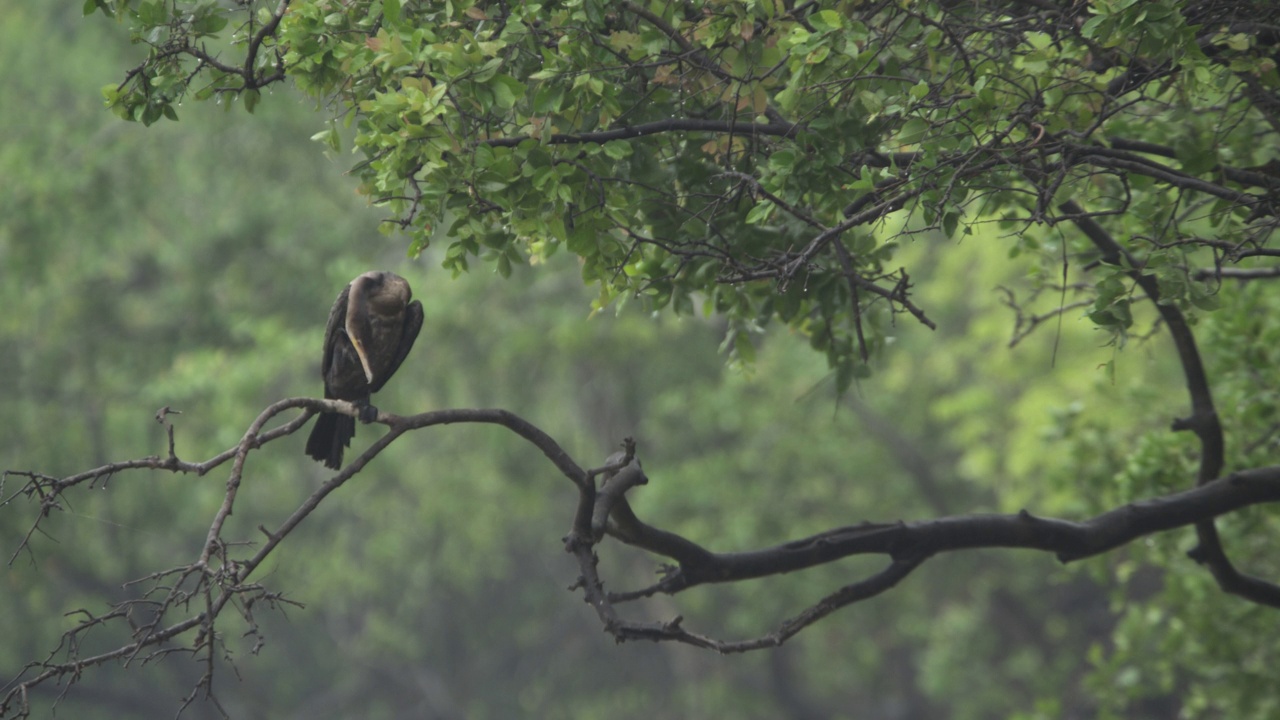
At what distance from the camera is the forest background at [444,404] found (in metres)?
12.6

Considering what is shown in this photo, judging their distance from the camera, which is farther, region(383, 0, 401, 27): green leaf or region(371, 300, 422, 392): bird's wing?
region(371, 300, 422, 392): bird's wing

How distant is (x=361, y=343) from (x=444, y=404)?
41.8 feet

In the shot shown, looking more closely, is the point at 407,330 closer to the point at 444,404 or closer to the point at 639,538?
the point at 639,538

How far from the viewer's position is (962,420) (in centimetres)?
1514

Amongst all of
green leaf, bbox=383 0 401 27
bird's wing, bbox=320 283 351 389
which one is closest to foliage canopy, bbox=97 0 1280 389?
green leaf, bbox=383 0 401 27

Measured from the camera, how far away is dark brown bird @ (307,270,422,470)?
166 inches

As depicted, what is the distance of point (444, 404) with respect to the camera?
16.8 m

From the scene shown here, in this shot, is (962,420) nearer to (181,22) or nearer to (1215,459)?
(1215,459)

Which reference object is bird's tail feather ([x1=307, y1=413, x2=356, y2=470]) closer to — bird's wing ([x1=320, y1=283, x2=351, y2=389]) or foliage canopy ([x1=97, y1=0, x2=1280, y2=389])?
bird's wing ([x1=320, y1=283, x2=351, y2=389])

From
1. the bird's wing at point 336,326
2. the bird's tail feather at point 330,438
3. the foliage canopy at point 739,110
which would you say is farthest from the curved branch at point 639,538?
the foliage canopy at point 739,110

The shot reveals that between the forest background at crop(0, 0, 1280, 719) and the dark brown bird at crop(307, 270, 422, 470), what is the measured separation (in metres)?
6.30

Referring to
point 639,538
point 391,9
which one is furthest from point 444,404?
point 391,9

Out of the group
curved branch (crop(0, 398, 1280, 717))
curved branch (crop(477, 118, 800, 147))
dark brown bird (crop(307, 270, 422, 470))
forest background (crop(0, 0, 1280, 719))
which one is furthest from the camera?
forest background (crop(0, 0, 1280, 719))

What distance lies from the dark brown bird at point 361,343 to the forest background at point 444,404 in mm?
6296
